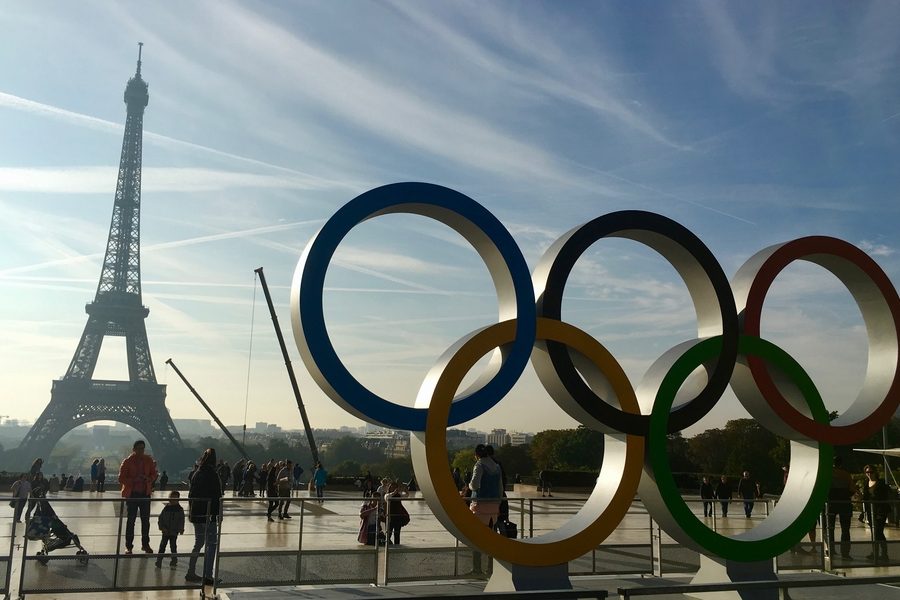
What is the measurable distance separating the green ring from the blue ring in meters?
1.80

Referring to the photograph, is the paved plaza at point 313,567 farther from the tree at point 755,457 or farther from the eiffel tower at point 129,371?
the eiffel tower at point 129,371

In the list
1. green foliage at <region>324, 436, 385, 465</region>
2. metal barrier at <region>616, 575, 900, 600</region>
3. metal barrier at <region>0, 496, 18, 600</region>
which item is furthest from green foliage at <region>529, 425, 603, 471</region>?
green foliage at <region>324, 436, 385, 465</region>

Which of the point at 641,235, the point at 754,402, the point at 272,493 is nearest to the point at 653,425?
the point at 754,402

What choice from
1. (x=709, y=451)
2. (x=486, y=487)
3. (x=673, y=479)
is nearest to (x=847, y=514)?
(x=673, y=479)

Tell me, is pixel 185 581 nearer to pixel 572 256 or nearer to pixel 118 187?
pixel 572 256

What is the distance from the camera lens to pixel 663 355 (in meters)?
9.55

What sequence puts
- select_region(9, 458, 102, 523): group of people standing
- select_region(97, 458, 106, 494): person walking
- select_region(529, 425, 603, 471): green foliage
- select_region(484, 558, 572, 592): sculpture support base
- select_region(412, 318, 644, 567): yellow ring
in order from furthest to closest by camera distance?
1. select_region(529, 425, 603, 471): green foliage
2. select_region(97, 458, 106, 494): person walking
3. select_region(9, 458, 102, 523): group of people standing
4. select_region(484, 558, 572, 592): sculpture support base
5. select_region(412, 318, 644, 567): yellow ring

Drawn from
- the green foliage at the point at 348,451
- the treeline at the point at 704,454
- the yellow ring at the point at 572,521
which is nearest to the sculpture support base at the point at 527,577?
the yellow ring at the point at 572,521

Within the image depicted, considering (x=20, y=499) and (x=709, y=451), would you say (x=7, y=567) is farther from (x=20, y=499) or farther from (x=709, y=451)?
(x=709, y=451)

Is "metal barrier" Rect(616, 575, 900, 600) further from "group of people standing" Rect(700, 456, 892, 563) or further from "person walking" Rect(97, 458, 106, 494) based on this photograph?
"person walking" Rect(97, 458, 106, 494)

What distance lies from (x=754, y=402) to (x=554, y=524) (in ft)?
39.3

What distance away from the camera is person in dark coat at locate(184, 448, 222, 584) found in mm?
9102

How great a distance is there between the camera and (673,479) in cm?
921

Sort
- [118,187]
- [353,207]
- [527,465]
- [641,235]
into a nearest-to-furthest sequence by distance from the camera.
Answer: [353,207]
[641,235]
[118,187]
[527,465]
